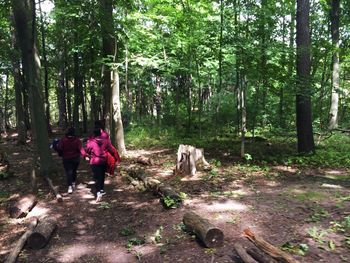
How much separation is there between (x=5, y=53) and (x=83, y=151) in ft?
43.6

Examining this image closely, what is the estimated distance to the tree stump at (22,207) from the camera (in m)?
9.02

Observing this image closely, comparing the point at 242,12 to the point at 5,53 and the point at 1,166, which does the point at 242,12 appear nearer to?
the point at 1,166

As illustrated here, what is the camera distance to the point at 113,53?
1570 cm

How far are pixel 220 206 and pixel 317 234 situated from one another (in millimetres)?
2555

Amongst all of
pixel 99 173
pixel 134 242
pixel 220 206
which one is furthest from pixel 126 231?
pixel 99 173

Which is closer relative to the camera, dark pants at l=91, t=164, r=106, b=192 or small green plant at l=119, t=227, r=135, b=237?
small green plant at l=119, t=227, r=135, b=237

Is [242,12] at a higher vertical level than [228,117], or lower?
higher

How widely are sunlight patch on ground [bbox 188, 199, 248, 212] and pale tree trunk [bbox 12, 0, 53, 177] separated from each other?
5.80 meters

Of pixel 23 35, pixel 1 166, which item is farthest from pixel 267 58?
pixel 1 166

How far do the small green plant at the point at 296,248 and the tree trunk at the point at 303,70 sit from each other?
26.8 ft

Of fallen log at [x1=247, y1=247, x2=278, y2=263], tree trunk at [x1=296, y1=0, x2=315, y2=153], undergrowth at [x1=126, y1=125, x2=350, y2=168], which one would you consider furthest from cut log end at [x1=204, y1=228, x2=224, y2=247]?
tree trunk at [x1=296, y1=0, x2=315, y2=153]

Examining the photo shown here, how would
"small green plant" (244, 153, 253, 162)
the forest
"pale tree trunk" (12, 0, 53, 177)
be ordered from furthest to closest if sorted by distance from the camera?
"small green plant" (244, 153, 253, 162) < "pale tree trunk" (12, 0, 53, 177) < the forest

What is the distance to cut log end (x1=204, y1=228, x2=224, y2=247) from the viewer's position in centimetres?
655

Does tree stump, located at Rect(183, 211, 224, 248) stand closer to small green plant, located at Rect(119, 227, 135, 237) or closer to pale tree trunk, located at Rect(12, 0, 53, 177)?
small green plant, located at Rect(119, 227, 135, 237)
